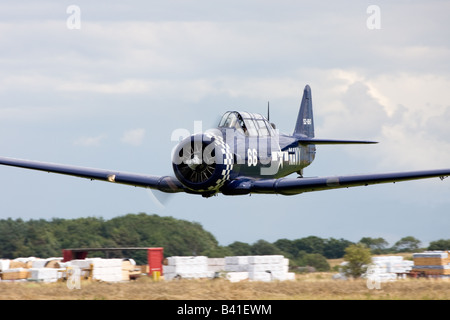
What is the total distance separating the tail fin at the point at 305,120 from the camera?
2927 centimetres

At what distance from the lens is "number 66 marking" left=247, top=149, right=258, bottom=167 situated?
2055 centimetres

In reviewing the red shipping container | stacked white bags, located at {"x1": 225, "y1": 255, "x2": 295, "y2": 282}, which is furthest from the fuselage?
the red shipping container

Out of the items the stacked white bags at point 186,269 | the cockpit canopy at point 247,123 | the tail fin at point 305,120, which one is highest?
the tail fin at point 305,120

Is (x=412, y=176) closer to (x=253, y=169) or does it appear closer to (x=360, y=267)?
(x=253, y=169)

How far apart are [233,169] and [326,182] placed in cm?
268

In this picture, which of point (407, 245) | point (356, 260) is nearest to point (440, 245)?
point (407, 245)

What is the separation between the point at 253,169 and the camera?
20.9 metres

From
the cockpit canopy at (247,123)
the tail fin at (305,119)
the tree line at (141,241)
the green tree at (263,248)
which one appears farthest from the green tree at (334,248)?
the cockpit canopy at (247,123)

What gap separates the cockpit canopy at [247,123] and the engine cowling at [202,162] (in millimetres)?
1064

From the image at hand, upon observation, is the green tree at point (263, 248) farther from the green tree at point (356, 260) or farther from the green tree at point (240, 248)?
the green tree at point (356, 260)

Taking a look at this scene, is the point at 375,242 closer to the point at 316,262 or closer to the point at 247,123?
the point at 316,262

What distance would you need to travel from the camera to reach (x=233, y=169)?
65.1ft

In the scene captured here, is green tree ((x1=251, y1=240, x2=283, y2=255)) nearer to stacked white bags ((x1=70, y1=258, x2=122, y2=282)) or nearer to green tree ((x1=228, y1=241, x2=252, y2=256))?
green tree ((x1=228, y1=241, x2=252, y2=256))
